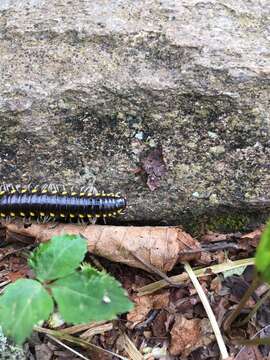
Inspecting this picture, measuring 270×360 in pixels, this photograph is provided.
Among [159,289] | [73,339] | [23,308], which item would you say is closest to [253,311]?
[159,289]

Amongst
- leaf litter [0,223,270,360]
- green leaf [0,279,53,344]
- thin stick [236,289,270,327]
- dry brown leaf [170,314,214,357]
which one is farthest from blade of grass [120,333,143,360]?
green leaf [0,279,53,344]

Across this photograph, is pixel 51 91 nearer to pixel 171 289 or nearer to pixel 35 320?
pixel 171 289

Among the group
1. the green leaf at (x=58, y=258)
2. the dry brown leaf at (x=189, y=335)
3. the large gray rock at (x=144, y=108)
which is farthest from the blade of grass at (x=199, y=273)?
the green leaf at (x=58, y=258)

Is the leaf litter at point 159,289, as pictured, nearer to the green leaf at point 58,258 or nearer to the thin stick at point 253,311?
the thin stick at point 253,311

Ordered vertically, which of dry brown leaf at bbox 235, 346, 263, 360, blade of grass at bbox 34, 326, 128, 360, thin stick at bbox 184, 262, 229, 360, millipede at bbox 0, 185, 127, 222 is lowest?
blade of grass at bbox 34, 326, 128, 360

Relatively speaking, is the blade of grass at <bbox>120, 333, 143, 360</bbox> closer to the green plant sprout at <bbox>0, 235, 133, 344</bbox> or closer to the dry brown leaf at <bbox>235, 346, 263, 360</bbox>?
the dry brown leaf at <bbox>235, 346, 263, 360</bbox>

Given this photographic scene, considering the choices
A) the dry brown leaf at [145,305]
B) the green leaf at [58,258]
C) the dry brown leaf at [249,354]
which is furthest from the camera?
the dry brown leaf at [145,305]
